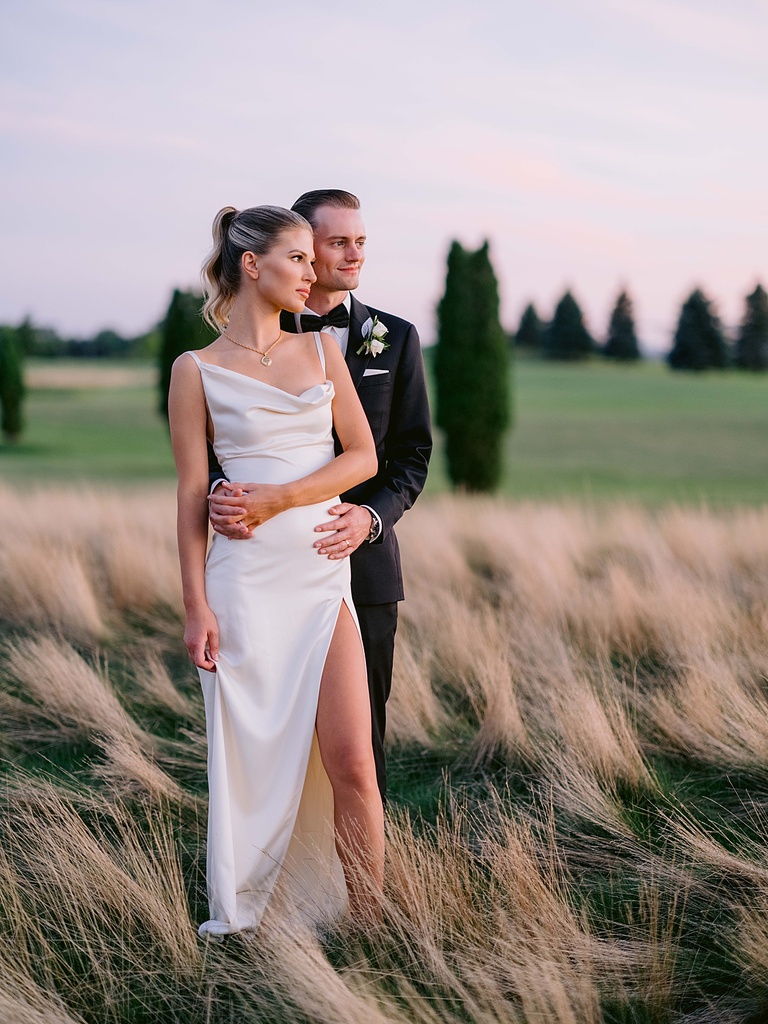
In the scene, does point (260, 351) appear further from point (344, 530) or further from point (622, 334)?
point (622, 334)

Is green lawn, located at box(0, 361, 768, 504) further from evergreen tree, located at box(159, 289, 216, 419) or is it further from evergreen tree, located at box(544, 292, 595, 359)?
evergreen tree, located at box(544, 292, 595, 359)

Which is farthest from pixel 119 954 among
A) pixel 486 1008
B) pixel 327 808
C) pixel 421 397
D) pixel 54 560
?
pixel 54 560

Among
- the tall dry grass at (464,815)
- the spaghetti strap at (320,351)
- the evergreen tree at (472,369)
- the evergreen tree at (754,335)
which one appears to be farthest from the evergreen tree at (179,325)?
the evergreen tree at (754,335)

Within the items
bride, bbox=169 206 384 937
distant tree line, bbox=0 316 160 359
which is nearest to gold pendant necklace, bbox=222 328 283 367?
bride, bbox=169 206 384 937

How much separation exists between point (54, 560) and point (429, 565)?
3.03m

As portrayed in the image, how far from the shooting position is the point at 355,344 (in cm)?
341

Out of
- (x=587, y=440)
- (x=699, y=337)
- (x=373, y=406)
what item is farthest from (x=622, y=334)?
(x=373, y=406)

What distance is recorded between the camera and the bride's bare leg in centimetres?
295

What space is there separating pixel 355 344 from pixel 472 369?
1512cm

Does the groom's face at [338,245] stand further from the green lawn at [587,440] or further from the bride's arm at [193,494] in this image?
the green lawn at [587,440]

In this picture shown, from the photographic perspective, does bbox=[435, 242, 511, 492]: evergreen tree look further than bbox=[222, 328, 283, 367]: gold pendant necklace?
Yes

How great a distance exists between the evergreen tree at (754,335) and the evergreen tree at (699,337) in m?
0.77

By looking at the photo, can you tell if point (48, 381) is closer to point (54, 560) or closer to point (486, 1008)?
point (54, 560)

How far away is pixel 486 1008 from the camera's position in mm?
2557
